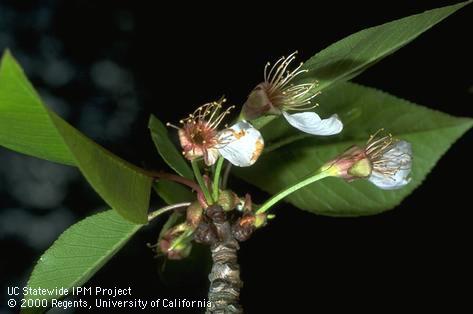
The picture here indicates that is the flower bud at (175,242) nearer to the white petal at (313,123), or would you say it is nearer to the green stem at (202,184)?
the green stem at (202,184)

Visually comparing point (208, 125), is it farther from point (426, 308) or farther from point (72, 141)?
point (426, 308)

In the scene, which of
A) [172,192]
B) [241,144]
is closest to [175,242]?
[172,192]

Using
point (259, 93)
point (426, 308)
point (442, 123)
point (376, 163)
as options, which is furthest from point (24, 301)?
point (426, 308)

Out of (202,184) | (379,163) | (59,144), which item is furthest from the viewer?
(379,163)

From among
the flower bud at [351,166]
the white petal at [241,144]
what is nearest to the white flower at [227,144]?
the white petal at [241,144]

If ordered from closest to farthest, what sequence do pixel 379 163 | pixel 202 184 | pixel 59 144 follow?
pixel 59 144 → pixel 202 184 → pixel 379 163

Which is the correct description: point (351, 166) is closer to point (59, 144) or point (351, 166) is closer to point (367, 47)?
point (367, 47)

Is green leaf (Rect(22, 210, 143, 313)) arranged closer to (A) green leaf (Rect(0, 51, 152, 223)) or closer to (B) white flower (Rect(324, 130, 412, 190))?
(A) green leaf (Rect(0, 51, 152, 223))
